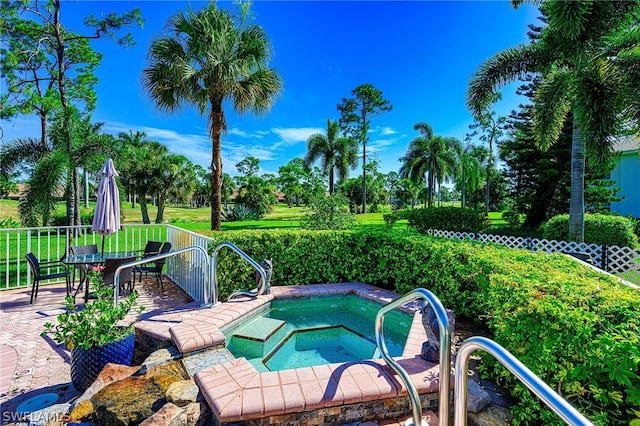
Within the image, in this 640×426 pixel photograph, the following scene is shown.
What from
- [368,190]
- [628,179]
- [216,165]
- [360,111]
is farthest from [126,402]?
[368,190]

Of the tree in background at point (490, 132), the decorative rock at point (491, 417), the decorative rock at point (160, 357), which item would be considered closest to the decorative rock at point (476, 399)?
the decorative rock at point (491, 417)

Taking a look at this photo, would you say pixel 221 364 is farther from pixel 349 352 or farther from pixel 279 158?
pixel 279 158

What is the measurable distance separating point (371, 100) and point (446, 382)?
3313 cm

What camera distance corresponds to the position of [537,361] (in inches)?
86.2

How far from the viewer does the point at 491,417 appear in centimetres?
228

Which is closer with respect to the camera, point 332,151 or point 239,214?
point 239,214

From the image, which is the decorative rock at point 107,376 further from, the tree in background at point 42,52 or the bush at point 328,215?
the tree in background at point 42,52

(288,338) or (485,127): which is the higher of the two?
(485,127)

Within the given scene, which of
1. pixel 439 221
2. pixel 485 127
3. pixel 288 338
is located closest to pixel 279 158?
pixel 485 127

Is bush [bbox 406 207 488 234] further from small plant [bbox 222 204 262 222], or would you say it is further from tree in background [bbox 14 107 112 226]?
small plant [bbox 222 204 262 222]

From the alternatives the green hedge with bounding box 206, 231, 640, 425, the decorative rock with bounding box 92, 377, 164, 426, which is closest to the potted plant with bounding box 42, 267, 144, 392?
the decorative rock with bounding box 92, 377, 164, 426

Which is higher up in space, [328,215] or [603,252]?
[328,215]

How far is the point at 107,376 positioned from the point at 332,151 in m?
29.1

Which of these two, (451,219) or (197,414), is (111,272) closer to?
(197,414)
